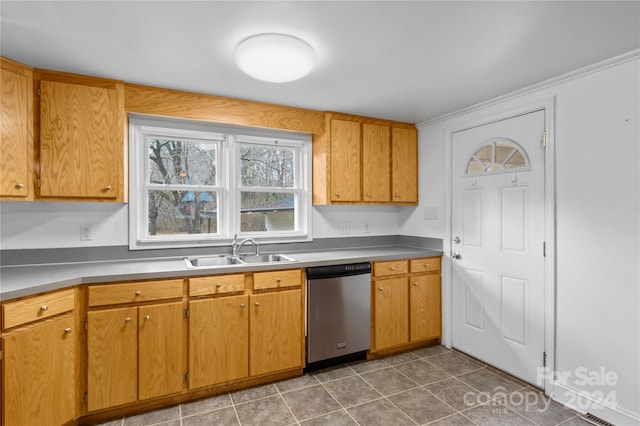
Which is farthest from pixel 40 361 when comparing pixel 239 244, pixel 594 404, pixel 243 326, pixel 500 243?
pixel 594 404

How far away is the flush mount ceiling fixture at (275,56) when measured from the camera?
1814 mm

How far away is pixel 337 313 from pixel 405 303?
753 millimetres

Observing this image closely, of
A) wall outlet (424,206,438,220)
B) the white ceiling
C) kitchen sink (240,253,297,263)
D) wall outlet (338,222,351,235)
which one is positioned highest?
A: the white ceiling

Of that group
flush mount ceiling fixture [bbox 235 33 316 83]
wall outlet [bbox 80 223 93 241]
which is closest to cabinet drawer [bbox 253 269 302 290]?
wall outlet [bbox 80 223 93 241]

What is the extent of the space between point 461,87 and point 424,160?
3.66 ft

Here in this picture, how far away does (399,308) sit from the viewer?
320 centimetres

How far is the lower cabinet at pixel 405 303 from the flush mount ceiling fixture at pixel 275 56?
183cm

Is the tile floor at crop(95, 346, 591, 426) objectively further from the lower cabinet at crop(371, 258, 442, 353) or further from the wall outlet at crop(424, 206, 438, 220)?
the wall outlet at crop(424, 206, 438, 220)

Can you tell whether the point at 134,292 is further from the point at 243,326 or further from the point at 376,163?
the point at 376,163

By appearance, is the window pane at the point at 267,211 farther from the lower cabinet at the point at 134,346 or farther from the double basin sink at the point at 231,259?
the lower cabinet at the point at 134,346

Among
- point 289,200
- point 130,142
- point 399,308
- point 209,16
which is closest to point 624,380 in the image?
point 399,308

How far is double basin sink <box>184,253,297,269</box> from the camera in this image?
2.82 m

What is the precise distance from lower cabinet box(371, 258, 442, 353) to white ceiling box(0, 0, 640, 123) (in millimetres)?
1607

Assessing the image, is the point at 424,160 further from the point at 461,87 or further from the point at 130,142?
the point at 130,142
